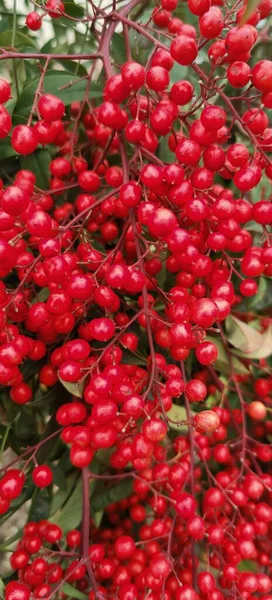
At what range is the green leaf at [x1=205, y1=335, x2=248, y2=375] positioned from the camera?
2.26ft

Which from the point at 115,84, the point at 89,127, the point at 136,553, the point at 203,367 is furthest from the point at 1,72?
the point at 136,553

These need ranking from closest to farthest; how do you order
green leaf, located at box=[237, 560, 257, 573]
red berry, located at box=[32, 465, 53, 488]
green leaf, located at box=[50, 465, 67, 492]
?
red berry, located at box=[32, 465, 53, 488] → green leaf, located at box=[50, 465, 67, 492] → green leaf, located at box=[237, 560, 257, 573]

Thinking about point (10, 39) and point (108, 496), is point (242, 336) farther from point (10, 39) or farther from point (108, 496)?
point (10, 39)

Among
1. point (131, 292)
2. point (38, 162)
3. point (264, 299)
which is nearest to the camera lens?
point (131, 292)

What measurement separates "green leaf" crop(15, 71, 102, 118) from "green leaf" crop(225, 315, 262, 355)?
0.32 metres

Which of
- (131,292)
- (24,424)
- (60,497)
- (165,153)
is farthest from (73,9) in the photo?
(60,497)

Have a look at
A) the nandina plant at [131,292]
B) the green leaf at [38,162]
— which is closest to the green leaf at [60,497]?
the nandina plant at [131,292]

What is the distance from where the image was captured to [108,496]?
653mm

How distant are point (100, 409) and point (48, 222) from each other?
162 millimetres

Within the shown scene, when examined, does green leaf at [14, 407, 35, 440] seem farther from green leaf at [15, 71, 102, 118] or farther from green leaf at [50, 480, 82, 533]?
green leaf at [15, 71, 102, 118]

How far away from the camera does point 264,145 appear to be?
0.45 metres

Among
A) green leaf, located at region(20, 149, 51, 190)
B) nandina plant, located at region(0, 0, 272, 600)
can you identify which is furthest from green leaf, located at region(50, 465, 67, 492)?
green leaf, located at region(20, 149, 51, 190)

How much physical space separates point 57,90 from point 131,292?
0.81 feet

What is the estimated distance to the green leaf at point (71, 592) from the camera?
1.75 ft
